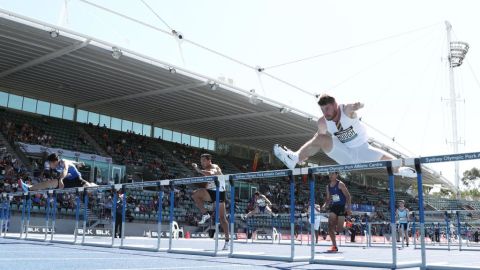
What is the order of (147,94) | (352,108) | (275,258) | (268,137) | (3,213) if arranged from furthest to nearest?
(268,137) < (147,94) < (3,213) < (275,258) < (352,108)

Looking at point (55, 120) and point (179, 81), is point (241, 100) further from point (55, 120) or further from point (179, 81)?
point (55, 120)

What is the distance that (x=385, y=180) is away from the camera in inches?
2394

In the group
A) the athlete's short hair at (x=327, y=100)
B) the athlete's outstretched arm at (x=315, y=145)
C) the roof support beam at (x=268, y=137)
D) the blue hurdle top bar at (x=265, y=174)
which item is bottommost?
the blue hurdle top bar at (x=265, y=174)

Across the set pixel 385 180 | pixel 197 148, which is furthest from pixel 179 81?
pixel 385 180

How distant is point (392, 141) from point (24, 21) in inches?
1155

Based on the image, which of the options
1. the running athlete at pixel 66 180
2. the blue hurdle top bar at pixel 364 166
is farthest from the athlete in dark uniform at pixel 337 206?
the running athlete at pixel 66 180

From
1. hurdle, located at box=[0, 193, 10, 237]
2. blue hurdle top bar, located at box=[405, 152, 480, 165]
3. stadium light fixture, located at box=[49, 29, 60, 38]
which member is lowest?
hurdle, located at box=[0, 193, 10, 237]

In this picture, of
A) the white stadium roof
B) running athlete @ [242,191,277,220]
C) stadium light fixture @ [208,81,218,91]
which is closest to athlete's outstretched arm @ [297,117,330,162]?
running athlete @ [242,191,277,220]

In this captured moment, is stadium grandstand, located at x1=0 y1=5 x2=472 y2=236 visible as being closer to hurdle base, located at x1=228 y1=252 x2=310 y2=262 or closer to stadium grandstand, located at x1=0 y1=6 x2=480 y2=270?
stadium grandstand, located at x1=0 y1=6 x2=480 y2=270

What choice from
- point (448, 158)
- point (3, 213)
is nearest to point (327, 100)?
point (448, 158)

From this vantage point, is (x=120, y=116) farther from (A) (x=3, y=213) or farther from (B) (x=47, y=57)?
(A) (x=3, y=213)

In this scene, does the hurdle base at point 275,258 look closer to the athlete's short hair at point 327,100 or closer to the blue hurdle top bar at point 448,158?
the blue hurdle top bar at point 448,158

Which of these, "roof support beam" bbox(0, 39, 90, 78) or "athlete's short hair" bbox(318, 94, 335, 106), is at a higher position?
"roof support beam" bbox(0, 39, 90, 78)

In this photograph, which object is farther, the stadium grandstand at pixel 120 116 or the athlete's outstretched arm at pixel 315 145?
the stadium grandstand at pixel 120 116
